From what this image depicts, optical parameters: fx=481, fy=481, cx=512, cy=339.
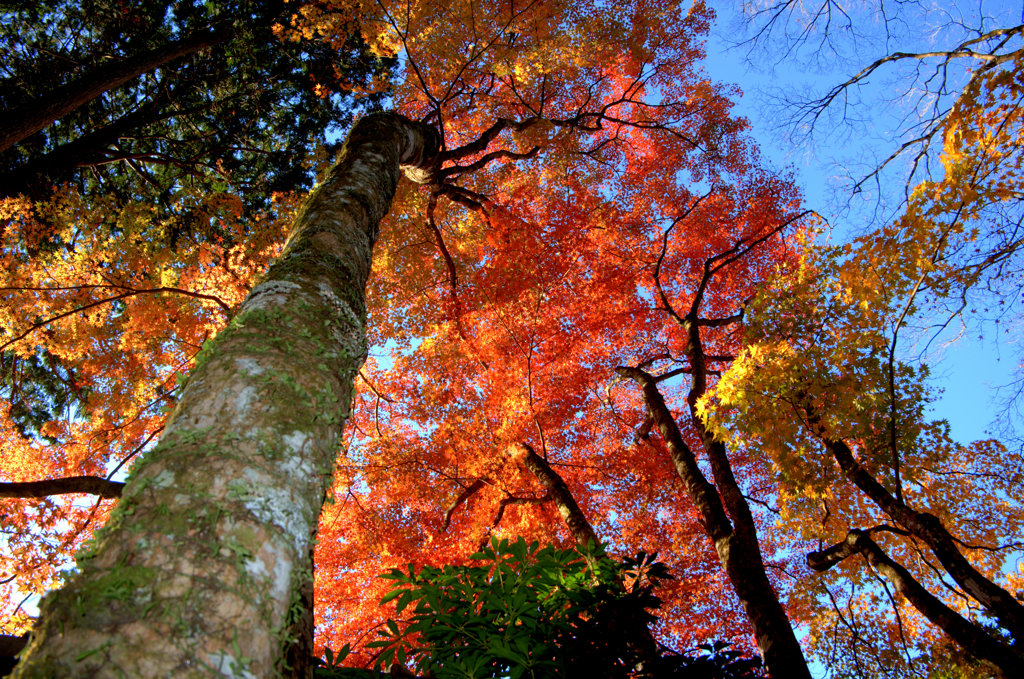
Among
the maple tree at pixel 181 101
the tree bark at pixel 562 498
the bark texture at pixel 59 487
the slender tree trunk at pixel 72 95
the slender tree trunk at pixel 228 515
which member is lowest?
the slender tree trunk at pixel 228 515

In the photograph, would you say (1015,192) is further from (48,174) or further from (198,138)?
(48,174)

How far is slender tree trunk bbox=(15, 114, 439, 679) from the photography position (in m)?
0.95

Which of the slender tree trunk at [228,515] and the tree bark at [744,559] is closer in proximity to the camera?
the slender tree trunk at [228,515]

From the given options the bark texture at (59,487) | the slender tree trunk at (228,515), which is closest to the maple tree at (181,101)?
the bark texture at (59,487)

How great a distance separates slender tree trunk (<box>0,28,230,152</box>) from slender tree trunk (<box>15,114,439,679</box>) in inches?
274

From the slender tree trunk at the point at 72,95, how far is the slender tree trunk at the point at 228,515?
696 cm

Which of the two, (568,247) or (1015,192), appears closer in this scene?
(1015,192)

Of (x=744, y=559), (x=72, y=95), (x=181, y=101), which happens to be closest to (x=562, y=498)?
(x=744, y=559)

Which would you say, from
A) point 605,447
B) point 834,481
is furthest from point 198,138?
point 834,481

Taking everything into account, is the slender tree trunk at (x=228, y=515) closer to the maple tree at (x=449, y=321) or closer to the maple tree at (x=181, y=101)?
the maple tree at (x=449, y=321)

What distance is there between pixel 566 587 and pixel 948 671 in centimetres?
510

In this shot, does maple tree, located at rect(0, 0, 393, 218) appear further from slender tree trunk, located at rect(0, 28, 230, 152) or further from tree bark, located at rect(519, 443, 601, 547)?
tree bark, located at rect(519, 443, 601, 547)

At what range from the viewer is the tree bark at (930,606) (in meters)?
4.00

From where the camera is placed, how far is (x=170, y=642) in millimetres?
948
